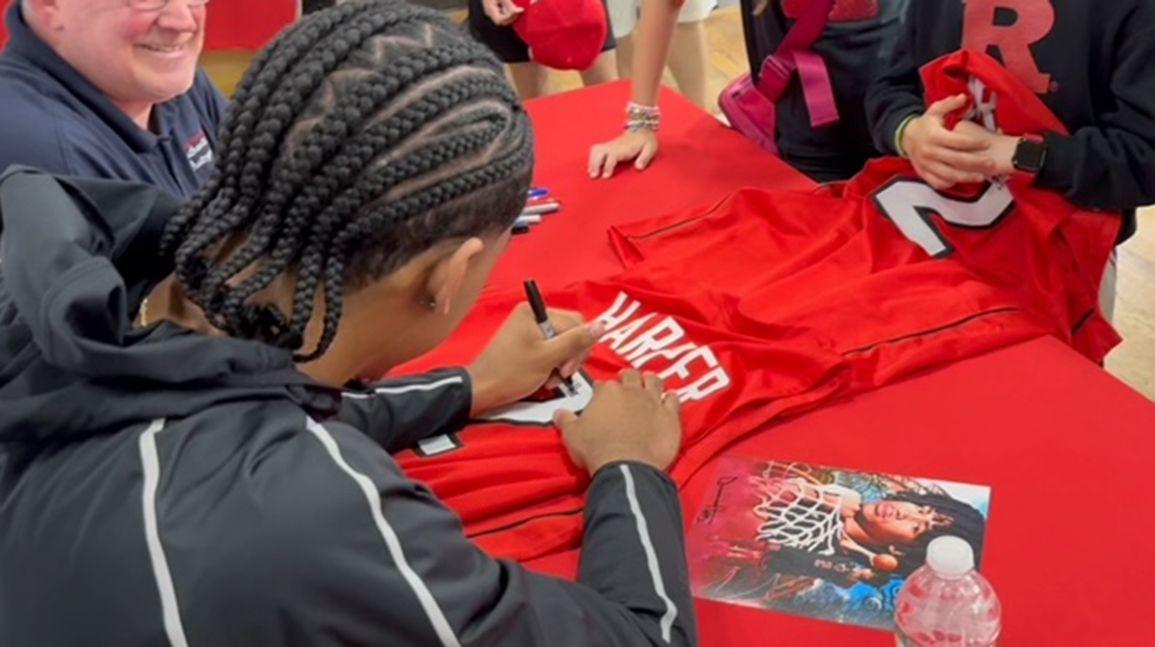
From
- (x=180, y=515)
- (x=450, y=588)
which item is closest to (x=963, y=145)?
(x=450, y=588)

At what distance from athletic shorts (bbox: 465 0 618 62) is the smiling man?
3.82ft

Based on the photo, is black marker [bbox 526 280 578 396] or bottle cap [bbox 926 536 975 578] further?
black marker [bbox 526 280 578 396]

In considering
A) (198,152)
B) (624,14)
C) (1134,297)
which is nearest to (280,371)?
(198,152)

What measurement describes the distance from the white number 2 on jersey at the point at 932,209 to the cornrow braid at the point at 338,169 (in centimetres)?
75

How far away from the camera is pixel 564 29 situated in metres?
2.28

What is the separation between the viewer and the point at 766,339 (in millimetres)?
1287

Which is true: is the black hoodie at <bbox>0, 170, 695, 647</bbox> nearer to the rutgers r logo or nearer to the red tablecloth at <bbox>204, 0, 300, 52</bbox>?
the rutgers r logo

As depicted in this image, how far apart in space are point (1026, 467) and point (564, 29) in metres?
1.44

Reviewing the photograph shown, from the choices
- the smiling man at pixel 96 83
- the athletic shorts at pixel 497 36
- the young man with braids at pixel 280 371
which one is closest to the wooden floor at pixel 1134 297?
the athletic shorts at pixel 497 36

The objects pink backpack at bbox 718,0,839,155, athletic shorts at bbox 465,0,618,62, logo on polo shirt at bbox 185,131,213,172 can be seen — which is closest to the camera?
logo on polo shirt at bbox 185,131,213,172

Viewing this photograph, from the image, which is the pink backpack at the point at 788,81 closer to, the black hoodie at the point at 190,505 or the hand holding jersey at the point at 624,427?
the hand holding jersey at the point at 624,427

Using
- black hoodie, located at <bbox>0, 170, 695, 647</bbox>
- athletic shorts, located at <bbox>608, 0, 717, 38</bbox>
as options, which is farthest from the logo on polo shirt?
athletic shorts, located at <bbox>608, 0, 717, 38</bbox>

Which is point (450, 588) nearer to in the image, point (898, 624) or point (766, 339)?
point (898, 624)

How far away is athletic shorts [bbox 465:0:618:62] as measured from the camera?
2576 millimetres
